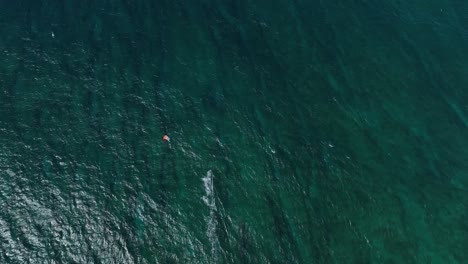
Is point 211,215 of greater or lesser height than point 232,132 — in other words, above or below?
below

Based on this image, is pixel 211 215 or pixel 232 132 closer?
pixel 211 215

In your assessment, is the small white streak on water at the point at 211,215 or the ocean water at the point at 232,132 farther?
the ocean water at the point at 232,132

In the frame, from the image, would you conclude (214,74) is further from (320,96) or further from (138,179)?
(138,179)

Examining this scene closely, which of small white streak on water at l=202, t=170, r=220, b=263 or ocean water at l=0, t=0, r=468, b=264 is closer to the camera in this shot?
small white streak on water at l=202, t=170, r=220, b=263

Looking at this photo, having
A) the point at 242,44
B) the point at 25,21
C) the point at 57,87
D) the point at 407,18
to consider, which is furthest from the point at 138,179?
the point at 407,18
